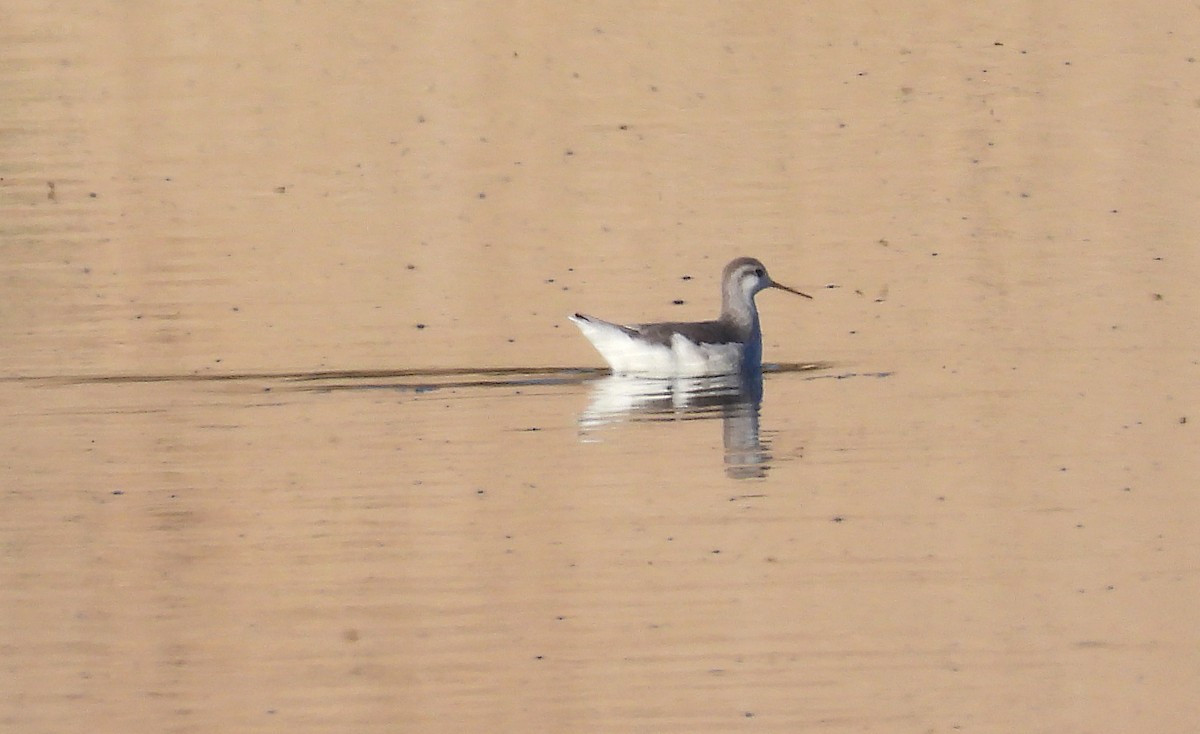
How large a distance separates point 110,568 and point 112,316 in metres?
6.50

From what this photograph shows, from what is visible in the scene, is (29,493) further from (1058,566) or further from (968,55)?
(968,55)

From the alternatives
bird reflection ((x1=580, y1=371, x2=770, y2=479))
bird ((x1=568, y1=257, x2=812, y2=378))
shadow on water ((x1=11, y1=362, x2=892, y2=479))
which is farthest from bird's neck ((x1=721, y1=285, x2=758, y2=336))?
bird reflection ((x1=580, y1=371, x2=770, y2=479))

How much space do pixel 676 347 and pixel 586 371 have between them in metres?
0.51

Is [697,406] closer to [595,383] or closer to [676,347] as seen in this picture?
[595,383]

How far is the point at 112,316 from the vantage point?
575 inches

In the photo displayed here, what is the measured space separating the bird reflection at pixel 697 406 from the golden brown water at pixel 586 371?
63 millimetres

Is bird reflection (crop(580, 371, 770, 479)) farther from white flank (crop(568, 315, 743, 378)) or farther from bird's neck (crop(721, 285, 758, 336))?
bird's neck (crop(721, 285, 758, 336))

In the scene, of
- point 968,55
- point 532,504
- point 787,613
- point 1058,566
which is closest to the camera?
point 787,613

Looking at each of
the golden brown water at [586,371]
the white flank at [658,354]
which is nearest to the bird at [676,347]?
the white flank at [658,354]

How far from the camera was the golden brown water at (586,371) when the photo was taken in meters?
7.00

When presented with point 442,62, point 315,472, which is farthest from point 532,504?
point 442,62

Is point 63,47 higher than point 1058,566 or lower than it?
higher

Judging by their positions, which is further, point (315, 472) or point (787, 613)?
point (315, 472)

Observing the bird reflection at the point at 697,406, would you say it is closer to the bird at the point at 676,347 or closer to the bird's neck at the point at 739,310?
the bird at the point at 676,347
